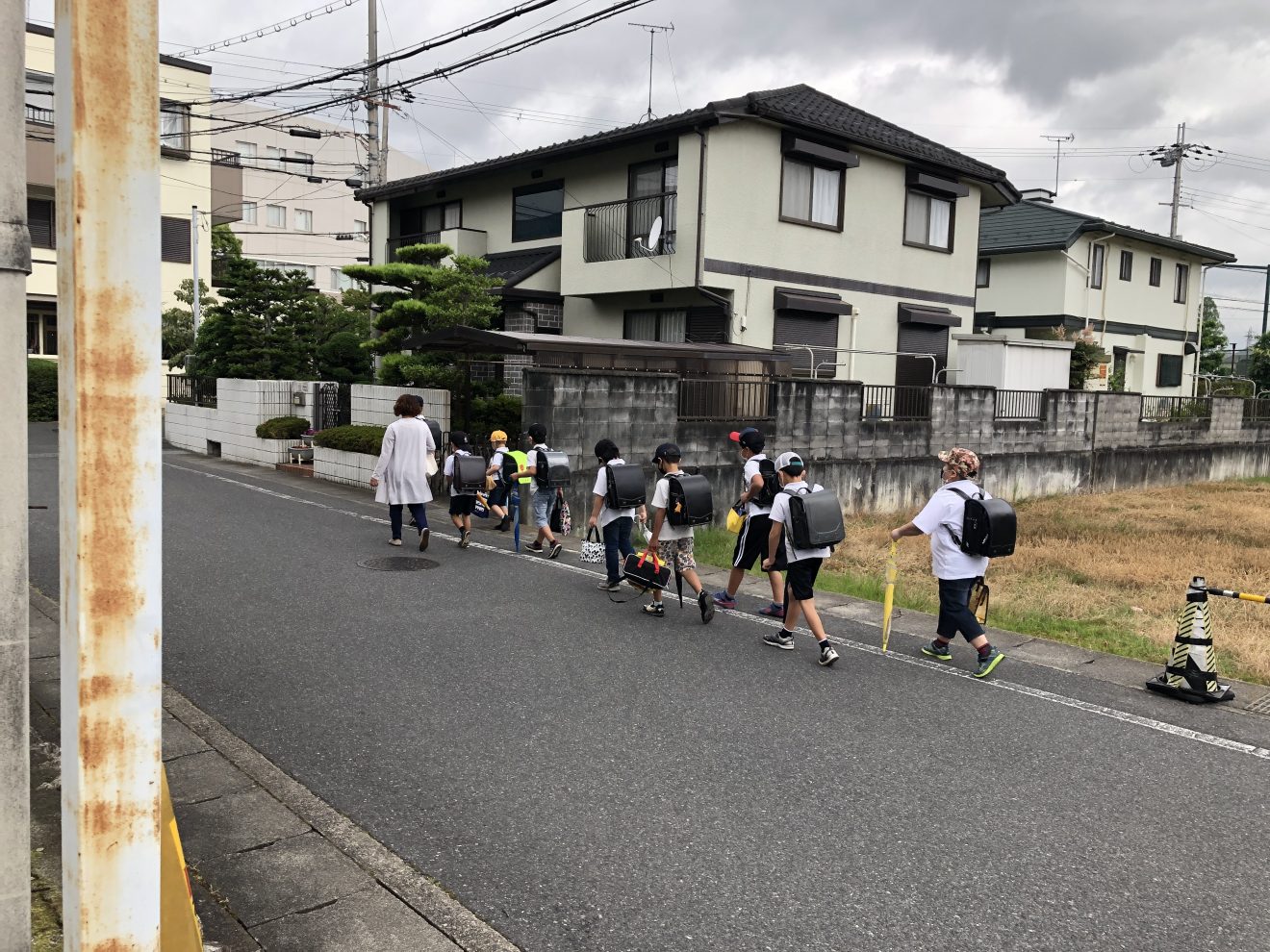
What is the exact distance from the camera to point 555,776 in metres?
4.91

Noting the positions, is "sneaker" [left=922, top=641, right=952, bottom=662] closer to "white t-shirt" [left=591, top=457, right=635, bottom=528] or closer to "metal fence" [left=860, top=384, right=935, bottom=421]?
"white t-shirt" [left=591, top=457, right=635, bottom=528]

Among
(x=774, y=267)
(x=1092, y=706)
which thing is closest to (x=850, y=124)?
(x=774, y=267)

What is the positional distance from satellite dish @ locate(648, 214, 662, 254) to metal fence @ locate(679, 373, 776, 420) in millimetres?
A: 5030

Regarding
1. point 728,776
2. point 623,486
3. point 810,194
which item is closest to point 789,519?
point 623,486

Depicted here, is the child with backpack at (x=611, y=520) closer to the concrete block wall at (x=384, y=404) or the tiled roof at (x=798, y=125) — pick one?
the concrete block wall at (x=384, y=404)

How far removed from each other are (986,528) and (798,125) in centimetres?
1437

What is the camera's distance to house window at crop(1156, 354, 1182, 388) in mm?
33125

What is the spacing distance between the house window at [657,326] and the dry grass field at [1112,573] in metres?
6.00

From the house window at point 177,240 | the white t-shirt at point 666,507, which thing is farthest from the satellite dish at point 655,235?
the house window at point 177,240

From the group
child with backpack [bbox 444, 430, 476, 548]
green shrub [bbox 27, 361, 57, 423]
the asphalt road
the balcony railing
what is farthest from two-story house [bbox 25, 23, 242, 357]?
the asphalt road

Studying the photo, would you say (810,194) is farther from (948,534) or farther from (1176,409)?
(948,534)

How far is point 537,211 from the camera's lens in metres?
23.1

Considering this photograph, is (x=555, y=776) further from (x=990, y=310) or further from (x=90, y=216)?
(x=990, y=310)

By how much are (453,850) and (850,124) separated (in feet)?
65.3
